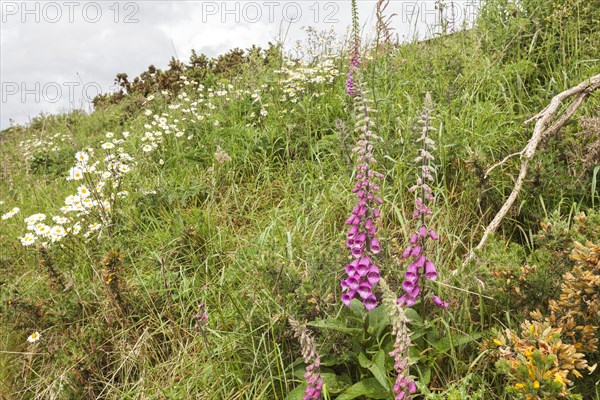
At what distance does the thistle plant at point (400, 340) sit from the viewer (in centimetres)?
179

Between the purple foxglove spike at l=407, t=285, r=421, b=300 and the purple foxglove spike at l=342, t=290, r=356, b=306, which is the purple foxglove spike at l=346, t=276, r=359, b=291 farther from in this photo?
the purple foxglove spike at l=407, t=285, r=421, b=300

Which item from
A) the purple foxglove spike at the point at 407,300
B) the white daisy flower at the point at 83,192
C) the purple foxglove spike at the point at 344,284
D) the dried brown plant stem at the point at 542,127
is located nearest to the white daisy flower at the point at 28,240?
the white daisy flower at the point at 83,192

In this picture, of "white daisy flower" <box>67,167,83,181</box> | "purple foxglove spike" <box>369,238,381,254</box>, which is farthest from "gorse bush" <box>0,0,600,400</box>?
"white daisy flower" <box>67,167,83,181</box>

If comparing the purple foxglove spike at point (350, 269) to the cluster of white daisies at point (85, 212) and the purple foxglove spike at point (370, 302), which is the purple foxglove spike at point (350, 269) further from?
the cluster of white daisies at point (85, 212)

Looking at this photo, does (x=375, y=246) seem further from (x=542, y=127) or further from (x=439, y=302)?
(x=542, y=127)

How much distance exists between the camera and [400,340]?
1864 millimetres

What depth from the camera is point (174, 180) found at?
15.7 ft

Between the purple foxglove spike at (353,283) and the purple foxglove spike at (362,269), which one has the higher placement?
the purple foxglove spike at (362,269)

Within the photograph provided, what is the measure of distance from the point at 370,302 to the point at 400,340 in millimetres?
644

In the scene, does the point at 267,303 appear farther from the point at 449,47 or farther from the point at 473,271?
the point at 449,47

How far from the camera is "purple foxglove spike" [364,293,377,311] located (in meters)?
2.48

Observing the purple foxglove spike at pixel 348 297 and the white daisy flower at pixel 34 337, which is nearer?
the purple foxglove spike at pixel 348 297

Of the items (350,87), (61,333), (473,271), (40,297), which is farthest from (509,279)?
(40,297)

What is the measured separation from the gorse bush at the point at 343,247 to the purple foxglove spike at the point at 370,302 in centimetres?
1
